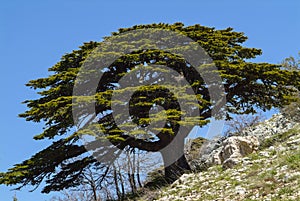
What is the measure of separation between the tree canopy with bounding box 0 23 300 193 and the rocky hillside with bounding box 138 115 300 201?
1836mm

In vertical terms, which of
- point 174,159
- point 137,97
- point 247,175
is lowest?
point 247,175

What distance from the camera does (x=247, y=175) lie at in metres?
11.9

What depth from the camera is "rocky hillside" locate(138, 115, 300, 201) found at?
33.7ft

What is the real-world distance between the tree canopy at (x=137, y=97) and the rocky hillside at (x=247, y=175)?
1.84 meters

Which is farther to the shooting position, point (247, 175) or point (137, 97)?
point (137, 97)

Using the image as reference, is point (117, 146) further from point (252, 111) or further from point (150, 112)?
point (252, 111)

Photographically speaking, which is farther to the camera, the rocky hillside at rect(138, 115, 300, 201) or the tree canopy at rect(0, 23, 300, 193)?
the tree canopy at rect(0, 23, 300, 193)

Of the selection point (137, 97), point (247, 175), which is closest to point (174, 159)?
point (137, 97)

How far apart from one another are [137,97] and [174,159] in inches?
117

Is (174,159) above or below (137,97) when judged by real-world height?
below

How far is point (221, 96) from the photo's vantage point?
18156 millimetres

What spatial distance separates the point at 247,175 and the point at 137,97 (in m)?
5.81

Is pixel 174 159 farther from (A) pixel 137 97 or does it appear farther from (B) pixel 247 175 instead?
(B) pixel 247 175

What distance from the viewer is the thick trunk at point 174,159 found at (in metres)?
17.1
